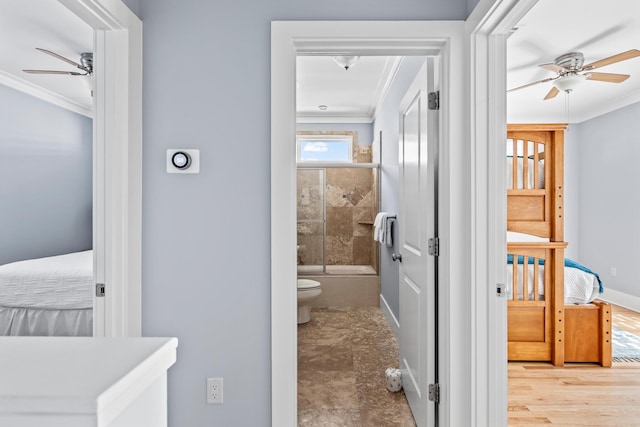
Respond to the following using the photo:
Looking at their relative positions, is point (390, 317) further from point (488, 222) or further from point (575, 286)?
point (488, 222)

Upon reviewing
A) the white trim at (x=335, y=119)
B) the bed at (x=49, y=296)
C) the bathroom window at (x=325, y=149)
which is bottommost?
the bed at (x=49, y=296)

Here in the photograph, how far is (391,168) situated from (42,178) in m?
3.17

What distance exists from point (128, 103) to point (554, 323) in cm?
319

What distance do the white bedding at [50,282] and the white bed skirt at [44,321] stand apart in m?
0.02

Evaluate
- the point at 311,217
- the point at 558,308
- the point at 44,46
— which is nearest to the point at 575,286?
the point at 558,308

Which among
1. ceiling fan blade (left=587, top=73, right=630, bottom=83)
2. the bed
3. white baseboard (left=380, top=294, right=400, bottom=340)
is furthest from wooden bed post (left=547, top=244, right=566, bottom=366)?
the bed

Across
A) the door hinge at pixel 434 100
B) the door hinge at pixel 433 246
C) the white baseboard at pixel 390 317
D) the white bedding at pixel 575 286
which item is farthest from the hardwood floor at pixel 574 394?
the door hinge at pixel 434 100

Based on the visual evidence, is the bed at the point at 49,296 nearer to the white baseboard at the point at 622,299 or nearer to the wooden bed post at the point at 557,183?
the wooden bed post at the point at 557,183

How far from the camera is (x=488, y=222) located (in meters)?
1.77

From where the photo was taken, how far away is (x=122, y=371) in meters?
0.52

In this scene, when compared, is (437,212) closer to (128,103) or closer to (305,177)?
(128,103)

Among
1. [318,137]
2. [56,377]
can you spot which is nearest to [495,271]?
[56,377]

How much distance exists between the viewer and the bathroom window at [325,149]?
242 inches

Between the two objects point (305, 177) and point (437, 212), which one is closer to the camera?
point (437, 212)
